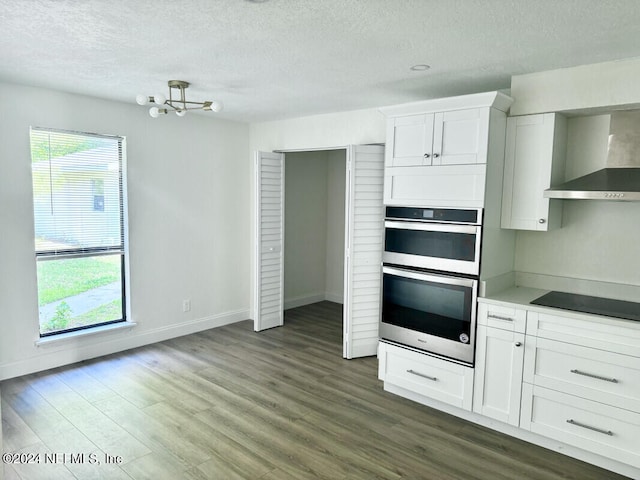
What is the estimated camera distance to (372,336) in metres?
4.38

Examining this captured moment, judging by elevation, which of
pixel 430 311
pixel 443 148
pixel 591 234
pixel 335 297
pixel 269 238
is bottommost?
pixel 335 297

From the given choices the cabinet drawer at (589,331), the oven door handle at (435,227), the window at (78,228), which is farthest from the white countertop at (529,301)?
the window at (78,228)

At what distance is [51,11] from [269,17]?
105 cm

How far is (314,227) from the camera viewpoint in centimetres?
647

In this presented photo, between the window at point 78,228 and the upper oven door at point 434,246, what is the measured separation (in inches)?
108

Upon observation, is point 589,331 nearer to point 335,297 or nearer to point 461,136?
point 461,136

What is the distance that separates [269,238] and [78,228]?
6.36ft

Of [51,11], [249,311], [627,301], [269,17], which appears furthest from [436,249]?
[249,311]

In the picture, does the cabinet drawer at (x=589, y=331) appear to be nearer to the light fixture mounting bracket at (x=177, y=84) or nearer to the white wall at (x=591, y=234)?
the white wall at (x=591, y=234)

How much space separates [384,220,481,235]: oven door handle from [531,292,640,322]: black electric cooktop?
0.63 m

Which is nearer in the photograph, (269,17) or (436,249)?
(269,17)

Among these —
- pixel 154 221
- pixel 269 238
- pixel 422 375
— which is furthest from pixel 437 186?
pixel 154 221

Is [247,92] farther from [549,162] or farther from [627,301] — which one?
[627,301]

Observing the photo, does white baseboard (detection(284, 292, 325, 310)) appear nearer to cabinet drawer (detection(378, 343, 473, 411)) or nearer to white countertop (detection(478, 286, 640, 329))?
cabinet drawer (detection(378, 343, 473, 411))
